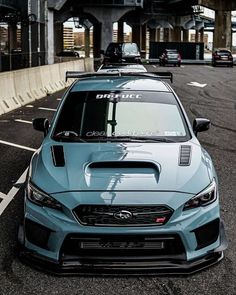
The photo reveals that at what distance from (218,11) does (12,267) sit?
199ft

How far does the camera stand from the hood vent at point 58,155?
475 centimetres

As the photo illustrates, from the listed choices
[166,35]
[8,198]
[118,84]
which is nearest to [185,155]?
[118,84]

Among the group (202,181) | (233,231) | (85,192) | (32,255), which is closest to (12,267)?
(32,255)

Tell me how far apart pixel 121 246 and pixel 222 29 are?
200 feet

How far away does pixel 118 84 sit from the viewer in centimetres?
643

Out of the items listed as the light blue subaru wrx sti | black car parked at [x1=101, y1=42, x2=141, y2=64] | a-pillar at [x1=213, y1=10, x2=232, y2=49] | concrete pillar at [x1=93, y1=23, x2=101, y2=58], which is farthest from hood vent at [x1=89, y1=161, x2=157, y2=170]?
a-pillar at [x1=213, y1=10, x2=232, y2=49]

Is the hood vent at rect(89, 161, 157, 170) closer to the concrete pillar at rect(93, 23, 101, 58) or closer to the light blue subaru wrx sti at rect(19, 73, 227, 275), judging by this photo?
the light blue subaru wrx sti at rect(19, 73, 227, 275)

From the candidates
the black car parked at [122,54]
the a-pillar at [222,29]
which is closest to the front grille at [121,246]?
the black car parked at [122,54]

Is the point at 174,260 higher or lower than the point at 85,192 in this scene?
lower

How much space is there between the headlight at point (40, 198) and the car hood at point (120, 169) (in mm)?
53

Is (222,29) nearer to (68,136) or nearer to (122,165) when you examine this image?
(68,136)

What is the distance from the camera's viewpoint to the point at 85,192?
4246 mm

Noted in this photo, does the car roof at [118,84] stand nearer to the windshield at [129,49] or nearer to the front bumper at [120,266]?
the front bumper at [120,266]

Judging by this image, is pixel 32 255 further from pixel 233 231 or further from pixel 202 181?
Answer: pixel 233 231
